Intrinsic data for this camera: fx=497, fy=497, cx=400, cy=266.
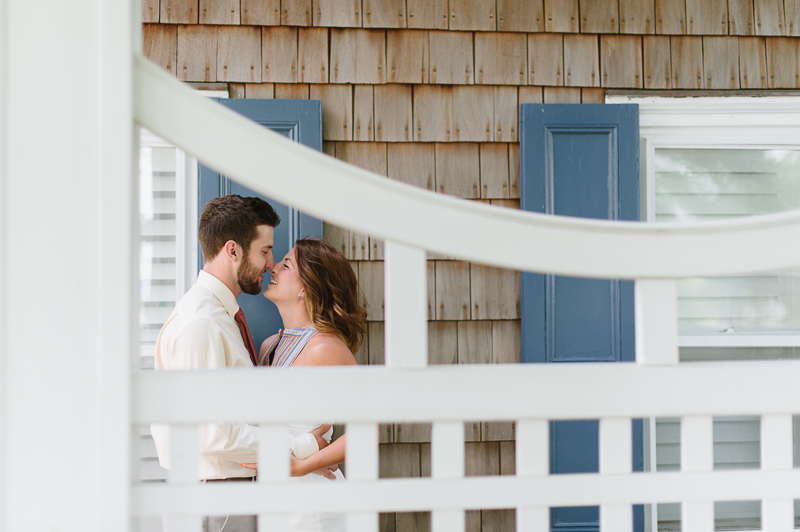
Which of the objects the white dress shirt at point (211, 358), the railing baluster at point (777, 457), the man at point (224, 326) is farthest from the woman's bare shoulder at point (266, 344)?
the railing baluster at point (777, 457)

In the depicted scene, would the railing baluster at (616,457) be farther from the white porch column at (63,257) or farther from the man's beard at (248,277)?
the man's beard at (248,277)

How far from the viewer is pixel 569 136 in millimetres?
2324

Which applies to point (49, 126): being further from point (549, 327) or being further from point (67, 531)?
point (549, 327)

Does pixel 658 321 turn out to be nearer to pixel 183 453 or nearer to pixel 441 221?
pixel 441 221

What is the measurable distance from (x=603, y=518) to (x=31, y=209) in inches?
32.9

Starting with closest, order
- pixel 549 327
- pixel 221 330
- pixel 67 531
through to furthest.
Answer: pixel 67 531 → pixel 221 330 → pixel 549 327

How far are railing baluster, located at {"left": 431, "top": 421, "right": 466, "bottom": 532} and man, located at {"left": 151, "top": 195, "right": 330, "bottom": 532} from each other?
3.69 ft

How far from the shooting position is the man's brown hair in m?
1.97

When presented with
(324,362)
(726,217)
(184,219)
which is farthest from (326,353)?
(726,217)

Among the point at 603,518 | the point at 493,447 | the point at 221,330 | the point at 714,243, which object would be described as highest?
the point at 714,243

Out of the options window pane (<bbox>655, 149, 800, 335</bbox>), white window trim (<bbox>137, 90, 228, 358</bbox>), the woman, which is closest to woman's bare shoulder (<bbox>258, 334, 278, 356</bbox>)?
the woman

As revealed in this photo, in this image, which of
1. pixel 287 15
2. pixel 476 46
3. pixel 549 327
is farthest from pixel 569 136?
pixel 287 15

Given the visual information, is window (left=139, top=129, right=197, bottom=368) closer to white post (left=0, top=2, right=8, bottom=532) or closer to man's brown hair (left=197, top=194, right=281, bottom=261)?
man's brown hair (left=197, top=194, right=281, bottom=261)

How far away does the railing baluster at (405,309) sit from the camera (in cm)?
63
